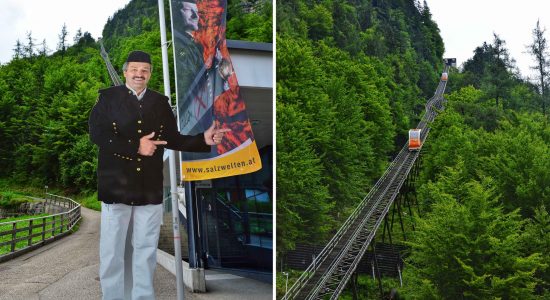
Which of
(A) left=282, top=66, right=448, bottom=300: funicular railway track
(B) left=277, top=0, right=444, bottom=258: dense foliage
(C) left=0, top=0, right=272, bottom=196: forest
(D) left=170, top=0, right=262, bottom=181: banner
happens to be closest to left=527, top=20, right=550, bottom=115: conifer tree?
(B) left=277, top=0, right=444, bottom=258: dense foliage

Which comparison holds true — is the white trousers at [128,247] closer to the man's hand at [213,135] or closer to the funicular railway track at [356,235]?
the man's hand at [213,135]

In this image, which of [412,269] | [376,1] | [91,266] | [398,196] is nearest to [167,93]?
[91,266]

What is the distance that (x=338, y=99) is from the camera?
2436 cm

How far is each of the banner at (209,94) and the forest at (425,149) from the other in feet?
31.5

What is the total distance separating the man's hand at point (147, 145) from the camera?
4.51 meters

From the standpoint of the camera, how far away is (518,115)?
1883cm

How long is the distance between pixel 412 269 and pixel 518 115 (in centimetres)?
556

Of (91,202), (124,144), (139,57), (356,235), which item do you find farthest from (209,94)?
(356,235)

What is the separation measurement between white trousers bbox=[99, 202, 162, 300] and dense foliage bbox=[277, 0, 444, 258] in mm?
11122

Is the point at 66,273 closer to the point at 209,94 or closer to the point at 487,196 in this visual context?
the point at 209,94

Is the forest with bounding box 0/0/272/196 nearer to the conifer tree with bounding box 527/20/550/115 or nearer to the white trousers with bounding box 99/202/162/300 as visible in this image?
the white trousers with bounding box 99/202/162/300

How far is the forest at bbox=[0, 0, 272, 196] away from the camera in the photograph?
18.4ft

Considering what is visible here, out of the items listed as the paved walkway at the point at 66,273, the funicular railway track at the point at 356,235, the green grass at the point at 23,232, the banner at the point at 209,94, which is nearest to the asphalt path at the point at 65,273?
the paved walkway at the point at 66,273

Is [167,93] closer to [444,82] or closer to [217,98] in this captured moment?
[217,98]
